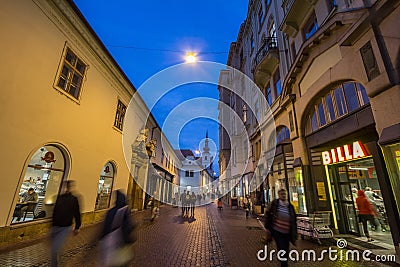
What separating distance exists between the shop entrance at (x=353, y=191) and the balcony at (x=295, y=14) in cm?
791

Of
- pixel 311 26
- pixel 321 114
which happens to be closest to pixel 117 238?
pixel 321 114

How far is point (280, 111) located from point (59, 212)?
1229 centimetres

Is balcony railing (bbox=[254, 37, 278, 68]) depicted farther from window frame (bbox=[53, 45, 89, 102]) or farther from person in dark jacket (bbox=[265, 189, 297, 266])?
person in dark jacket (bbox=[265, 189, 297, 266])

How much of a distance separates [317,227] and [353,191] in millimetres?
2576

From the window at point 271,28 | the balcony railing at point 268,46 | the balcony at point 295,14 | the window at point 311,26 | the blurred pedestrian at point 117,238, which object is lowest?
the blurred pedestrian at point 117,238

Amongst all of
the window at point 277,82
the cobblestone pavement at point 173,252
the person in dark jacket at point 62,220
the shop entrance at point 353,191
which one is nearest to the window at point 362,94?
the shop entrance at point 353,191

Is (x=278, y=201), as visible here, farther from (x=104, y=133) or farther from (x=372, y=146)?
(x=104, y=133)

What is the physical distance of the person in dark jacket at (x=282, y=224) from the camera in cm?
385

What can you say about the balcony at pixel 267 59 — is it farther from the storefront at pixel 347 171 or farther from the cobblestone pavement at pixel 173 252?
the cobblestone pavement at pixel 173 252

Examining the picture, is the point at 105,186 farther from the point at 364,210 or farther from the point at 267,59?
the point at 267,59

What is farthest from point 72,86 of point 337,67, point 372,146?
point 372,146

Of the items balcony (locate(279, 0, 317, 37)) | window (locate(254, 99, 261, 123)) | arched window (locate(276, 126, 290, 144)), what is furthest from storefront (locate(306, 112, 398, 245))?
window (locate(254, 99, 261, 123))

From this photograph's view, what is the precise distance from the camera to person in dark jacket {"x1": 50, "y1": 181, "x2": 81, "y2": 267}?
385 cm

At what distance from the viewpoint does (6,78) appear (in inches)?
229
